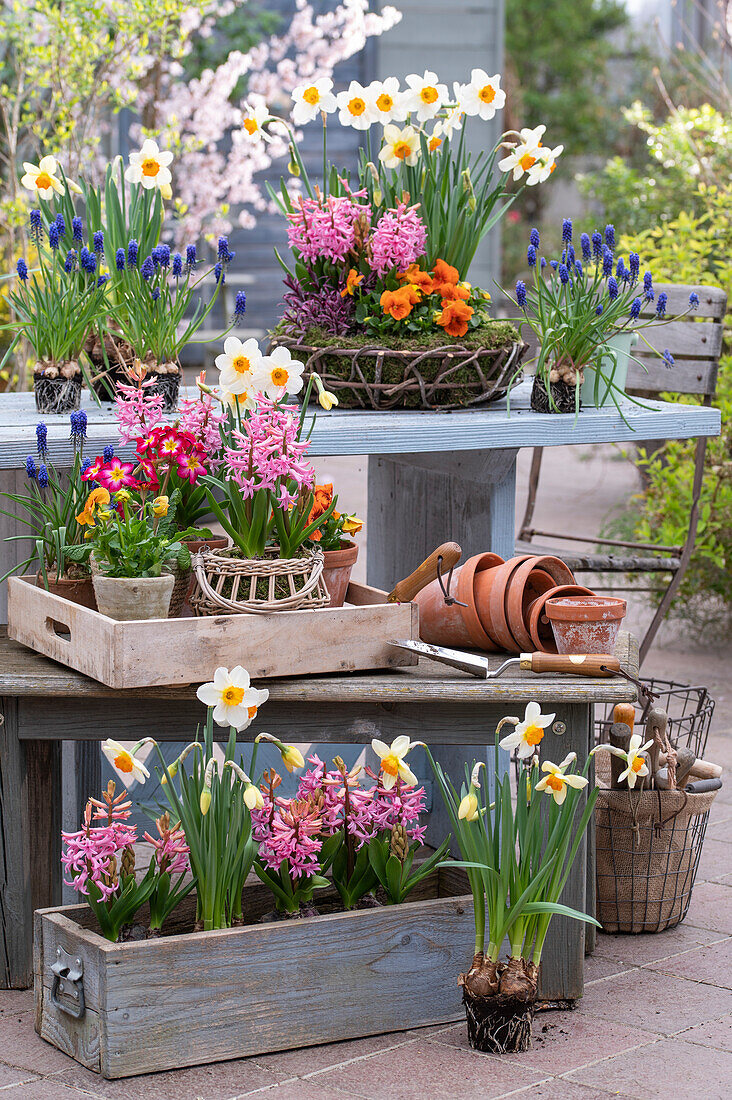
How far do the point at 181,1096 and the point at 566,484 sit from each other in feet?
23.2

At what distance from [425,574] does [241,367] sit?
500mm

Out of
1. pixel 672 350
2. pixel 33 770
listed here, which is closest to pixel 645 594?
pixel 672 350

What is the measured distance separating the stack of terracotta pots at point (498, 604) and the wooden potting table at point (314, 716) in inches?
4.4

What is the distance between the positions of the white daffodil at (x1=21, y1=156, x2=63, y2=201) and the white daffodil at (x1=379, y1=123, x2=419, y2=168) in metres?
0.66

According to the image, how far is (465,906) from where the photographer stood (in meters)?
2.34

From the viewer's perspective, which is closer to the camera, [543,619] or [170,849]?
[170,849]

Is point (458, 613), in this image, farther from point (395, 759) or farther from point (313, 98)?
point (313, 98)

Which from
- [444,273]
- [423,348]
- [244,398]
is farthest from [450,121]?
[244,398]

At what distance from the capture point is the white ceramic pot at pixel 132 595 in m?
2.22

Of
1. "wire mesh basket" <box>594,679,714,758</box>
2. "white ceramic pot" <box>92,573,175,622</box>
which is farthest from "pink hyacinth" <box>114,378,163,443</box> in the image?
"wire mesh basket" <box>594,679,714,758</box>

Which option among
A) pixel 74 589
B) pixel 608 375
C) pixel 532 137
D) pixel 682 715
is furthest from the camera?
pixel 682 715

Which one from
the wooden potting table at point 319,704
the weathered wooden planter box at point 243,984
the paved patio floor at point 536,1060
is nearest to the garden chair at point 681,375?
the wooden potting table at point 319,704

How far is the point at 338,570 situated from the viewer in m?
2.47

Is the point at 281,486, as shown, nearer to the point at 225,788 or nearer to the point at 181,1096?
the point at 225,788
